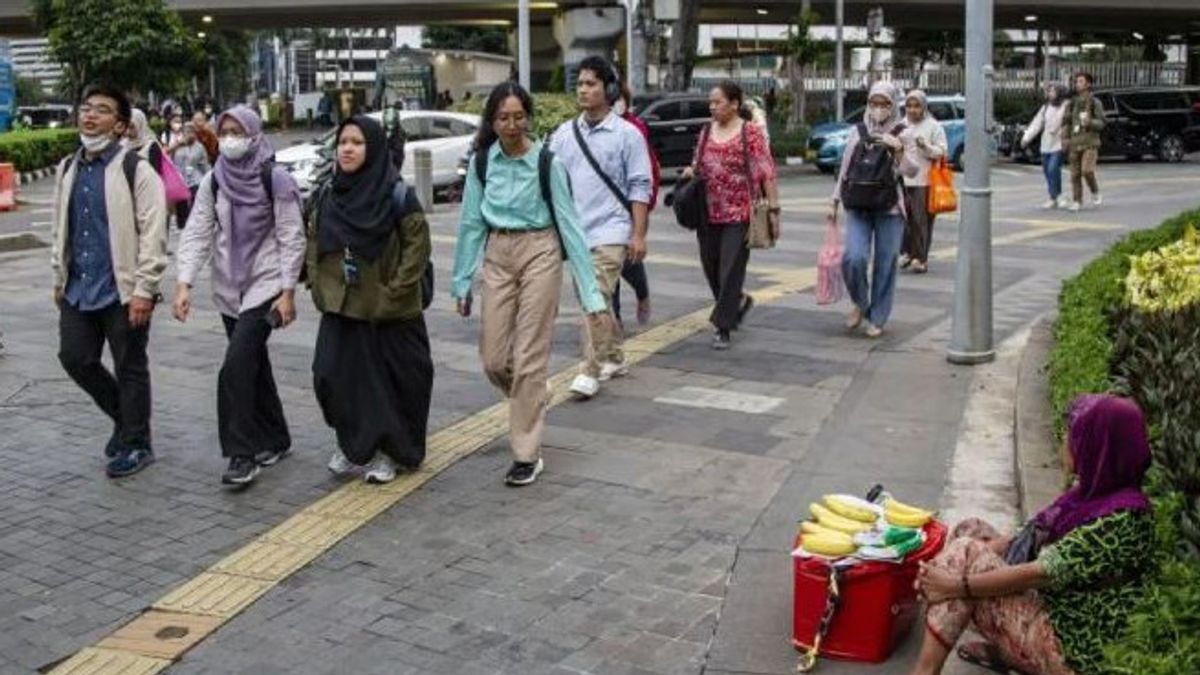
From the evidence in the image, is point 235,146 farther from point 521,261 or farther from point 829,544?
point 829,544

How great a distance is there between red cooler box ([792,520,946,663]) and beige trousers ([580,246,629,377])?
329cm

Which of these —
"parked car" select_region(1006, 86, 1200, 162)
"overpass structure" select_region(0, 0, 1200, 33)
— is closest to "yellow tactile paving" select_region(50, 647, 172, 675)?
"parked car" select_region(1006, 86, 1200, 162)

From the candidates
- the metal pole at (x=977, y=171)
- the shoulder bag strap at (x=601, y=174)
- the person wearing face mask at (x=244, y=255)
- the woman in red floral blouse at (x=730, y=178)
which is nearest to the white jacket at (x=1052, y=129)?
the woman in red floral blouse at (x=730, y=178)

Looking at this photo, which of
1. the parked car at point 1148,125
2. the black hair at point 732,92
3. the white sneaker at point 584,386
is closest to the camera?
the white sneaker at point 584,386

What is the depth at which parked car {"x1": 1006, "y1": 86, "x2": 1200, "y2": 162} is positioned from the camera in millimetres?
28078

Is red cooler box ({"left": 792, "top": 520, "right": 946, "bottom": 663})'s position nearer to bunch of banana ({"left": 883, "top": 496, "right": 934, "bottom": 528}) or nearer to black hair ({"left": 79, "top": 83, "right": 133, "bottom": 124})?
bunch of banana ({"left": 883, "top": 496, "right": 934, "bottom": 528})

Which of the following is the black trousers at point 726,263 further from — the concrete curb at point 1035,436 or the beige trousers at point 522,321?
the beige trousers at point 522,321

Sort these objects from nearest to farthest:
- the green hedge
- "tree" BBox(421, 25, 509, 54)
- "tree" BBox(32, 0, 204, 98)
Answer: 1. the green hedge
2. "tree" BBox(32, 0, 204, 98)
3. "tree" BBox(421, 25, 509, 54)

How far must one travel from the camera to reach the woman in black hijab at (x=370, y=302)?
5711mm

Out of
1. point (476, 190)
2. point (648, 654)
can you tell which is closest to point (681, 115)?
point (476, 190)

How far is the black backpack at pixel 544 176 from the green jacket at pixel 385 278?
39cm

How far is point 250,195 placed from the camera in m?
5.97

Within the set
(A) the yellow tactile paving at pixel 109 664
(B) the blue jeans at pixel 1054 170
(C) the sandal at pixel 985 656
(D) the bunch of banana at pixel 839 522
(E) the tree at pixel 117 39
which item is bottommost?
(A) the yellow tactile paving at pixel 109 664

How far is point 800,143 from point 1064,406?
25.0 m
